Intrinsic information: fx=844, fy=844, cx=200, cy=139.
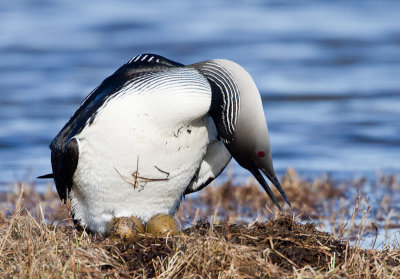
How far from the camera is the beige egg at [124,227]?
544 cm

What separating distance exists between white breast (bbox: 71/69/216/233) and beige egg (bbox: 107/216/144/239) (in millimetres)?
97

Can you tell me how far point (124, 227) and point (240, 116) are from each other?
1.04 m

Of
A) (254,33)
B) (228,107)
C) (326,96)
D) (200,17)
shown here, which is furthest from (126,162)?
(200,17)

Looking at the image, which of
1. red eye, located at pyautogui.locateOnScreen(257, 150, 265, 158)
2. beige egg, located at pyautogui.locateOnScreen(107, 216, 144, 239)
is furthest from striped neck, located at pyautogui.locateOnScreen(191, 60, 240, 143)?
beige egg, located at pyautogui.locateOnScreen(107, 216, 144, 239)

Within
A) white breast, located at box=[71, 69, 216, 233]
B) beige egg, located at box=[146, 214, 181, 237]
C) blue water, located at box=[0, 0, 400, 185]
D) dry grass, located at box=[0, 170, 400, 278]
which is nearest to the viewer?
dry grass, located at box=[0, 170, 400, 278]

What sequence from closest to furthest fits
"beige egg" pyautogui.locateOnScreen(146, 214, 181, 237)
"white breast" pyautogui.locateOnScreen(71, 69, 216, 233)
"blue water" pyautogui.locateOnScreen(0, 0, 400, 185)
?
1. "white breast" pyautogui.locateOnScreen(71, 69, 216, 233)
2. "beige egg" pyautogui.locateOnScreen(146, 214, 181, 237)
3. "blue water" pyautogui.locateOnScreen(0, 0, 400, 185)

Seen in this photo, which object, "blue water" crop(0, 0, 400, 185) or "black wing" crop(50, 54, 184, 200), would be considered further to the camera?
"blue water" crop(0, 0, 400, 185)

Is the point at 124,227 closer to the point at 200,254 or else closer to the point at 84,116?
the point at 84,116

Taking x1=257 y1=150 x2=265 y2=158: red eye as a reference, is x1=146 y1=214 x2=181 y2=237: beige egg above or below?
below

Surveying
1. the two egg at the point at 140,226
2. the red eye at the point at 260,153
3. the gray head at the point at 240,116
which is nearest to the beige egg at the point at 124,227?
the two egg at the point at 140,226

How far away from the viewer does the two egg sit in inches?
214

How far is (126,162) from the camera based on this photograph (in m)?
5.43

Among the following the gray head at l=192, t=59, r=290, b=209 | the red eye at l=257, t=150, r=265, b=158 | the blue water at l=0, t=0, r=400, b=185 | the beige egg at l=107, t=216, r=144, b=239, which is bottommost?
the blue water at l=0, t=0, r=400, b=185

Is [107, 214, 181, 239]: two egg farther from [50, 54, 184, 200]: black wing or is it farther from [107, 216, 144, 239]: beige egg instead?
[50, 54, 184, 200]: black wing
